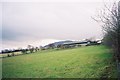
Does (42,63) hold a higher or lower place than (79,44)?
lower

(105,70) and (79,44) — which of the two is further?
(79,44)

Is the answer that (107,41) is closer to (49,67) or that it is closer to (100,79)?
(100,79)

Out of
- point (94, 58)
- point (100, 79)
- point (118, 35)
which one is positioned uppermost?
point (118, 35)

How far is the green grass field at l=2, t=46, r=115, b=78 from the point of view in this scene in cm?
814

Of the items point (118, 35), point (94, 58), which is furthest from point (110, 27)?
point (94, 58)

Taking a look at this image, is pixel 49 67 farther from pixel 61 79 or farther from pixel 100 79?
pixel 100 79

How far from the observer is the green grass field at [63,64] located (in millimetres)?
8141

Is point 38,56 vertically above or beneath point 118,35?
beneath

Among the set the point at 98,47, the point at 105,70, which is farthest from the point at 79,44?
the point at 105,70

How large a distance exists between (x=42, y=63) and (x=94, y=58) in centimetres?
148

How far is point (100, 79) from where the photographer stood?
7883 millimetres

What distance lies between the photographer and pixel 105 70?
8.06 m

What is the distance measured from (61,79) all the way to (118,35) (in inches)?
77.3

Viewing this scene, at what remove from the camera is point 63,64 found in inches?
332
